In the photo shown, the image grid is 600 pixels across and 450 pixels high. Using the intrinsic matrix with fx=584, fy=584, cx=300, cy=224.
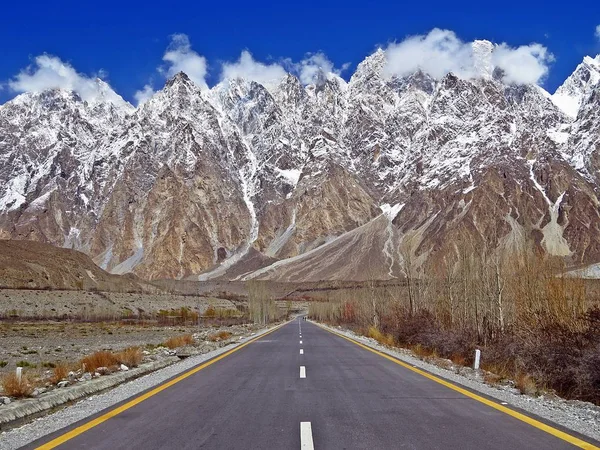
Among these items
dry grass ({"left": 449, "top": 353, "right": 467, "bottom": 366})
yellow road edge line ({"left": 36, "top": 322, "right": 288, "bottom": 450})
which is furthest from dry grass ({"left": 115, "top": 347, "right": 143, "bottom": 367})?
dry grass ({"left": 449, "top": 353, "right": 467, "bottom": 366})

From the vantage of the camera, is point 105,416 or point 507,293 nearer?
point 105,416

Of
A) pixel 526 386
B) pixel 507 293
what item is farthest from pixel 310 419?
pixel 507 293

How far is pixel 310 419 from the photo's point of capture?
973cm

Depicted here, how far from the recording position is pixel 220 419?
9773 millimetres

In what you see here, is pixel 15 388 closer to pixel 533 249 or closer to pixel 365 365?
pixel 365 365

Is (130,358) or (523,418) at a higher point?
(130,358)

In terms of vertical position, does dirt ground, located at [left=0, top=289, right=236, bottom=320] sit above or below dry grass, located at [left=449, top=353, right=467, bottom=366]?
above

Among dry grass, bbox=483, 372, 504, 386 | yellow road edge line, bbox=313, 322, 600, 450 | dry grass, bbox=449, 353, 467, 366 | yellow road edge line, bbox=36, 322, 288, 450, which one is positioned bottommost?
dry grass, bbox=449, 353, 467, 366

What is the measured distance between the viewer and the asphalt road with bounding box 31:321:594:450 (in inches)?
318

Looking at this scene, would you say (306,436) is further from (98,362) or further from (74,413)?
(98,362)

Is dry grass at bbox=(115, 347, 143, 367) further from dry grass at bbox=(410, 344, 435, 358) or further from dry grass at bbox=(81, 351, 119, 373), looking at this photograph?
dry grass at bbox=(410, 344, 435, 358)

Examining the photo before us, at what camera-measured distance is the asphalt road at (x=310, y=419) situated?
8.09 metres

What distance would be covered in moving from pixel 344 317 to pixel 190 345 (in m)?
72.3

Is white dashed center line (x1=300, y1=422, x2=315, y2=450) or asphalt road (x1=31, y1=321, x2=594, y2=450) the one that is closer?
white dashed center line (x1=300, y1=422, x2=315, y2=450)
